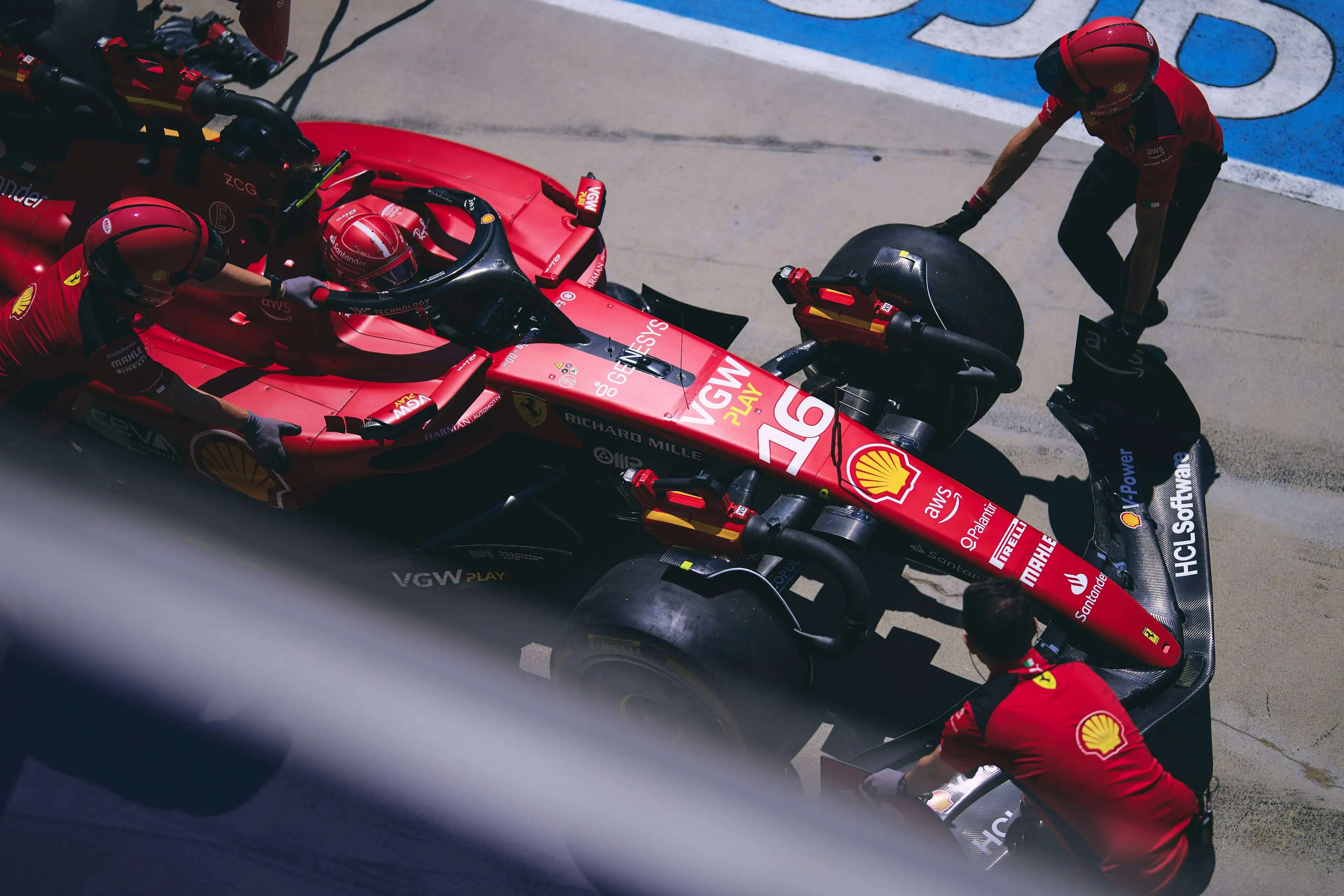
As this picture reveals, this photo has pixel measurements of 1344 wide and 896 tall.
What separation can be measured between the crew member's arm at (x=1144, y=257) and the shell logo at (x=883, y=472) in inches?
56.6

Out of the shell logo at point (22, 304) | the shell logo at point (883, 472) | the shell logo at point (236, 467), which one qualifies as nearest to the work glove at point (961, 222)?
the shell logo at point (883, 472)

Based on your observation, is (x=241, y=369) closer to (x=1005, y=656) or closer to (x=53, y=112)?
(x=53, y=112)

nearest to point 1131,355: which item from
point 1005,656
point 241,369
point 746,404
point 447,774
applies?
point 746,404

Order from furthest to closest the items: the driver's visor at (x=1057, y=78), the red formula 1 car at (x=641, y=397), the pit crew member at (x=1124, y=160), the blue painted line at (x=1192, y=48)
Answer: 1. the blue painted line at (x=1192, y=48)
2. the driver's visor at (x=1057, y=78)
3. the pit crew member at (x=1124, y=160)
4. the red formula 1 car at (x=641, y=397)

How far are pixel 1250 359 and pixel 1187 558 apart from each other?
1941mm

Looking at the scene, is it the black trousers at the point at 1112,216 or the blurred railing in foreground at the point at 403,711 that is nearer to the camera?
the blurred railing in foreground at the point at 403,711

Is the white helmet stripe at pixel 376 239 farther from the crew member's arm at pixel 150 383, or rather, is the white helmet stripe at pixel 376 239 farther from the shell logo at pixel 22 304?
the shell logo at pixel 22 304

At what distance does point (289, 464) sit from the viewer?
4008 millimetres

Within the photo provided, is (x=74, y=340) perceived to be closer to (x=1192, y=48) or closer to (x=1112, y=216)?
(x=1112, y=216)

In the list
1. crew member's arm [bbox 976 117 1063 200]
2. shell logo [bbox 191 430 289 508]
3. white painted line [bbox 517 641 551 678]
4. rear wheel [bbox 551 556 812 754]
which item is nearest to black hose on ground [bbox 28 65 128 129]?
shell logo [bbox 191 430 289 508]

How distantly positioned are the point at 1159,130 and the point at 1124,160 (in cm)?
49

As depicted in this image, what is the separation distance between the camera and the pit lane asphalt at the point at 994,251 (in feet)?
13.7

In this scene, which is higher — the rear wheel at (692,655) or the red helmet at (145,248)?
the red helmet at (145,248)

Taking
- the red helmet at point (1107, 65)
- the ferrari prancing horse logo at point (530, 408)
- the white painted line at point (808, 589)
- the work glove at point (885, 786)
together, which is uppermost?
the red helmet at point (1107, 65)
